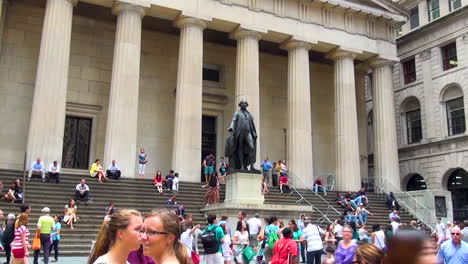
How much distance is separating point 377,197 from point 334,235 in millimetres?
15420

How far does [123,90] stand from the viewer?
2584cm

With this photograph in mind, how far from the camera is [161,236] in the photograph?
3701 mm

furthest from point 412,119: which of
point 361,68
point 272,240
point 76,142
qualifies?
point 272,240

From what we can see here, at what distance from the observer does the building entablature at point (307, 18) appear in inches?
1113

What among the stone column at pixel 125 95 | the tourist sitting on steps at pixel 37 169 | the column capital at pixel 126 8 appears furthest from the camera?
the column capital at pixel 126 8

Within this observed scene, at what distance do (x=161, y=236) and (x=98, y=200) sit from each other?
18118 mm

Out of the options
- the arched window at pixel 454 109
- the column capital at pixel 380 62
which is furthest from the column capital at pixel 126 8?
the arched window at pixel 454 109

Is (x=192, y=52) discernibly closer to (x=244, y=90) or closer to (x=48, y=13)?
(x=244, y=90)

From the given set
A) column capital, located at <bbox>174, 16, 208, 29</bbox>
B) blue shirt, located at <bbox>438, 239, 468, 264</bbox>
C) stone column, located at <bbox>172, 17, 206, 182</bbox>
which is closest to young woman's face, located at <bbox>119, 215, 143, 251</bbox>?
blue shirt, located at <bbox>438, 239, 468, 264</bbox>

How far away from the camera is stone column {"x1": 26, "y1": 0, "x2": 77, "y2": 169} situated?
23.6 meters

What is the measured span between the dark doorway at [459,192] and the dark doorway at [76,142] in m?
25.1

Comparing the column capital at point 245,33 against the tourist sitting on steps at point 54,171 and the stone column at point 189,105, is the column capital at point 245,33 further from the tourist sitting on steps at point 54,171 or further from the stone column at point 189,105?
the tourist sitting on steps at point 54,171

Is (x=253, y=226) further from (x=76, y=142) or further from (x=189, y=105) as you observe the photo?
(x=76, y=142)

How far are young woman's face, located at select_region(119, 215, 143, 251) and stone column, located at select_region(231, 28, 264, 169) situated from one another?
24974mm
